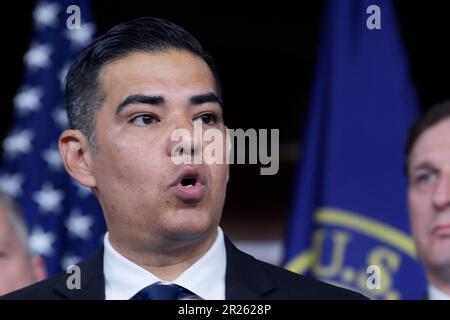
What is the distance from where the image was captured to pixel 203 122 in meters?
1.41

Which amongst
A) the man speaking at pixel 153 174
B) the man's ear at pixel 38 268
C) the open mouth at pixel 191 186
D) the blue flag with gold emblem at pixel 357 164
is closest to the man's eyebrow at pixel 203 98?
the man speaking at pixel 153 174

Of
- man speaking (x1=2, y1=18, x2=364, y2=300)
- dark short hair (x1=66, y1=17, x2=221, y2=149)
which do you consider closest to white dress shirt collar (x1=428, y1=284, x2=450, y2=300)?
man speaking (x1=2, y1=18, x2=364, y2=300)

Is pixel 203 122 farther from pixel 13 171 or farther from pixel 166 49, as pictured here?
pixel 13 171

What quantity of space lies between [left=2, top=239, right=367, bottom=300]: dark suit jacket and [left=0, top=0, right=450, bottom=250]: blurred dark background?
1.19 meters

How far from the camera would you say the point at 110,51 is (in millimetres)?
1442

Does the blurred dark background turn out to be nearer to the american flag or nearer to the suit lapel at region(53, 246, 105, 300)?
the american flag

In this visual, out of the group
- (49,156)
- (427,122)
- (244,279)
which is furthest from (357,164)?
(244,279)

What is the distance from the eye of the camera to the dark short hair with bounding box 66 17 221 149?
4.70ft

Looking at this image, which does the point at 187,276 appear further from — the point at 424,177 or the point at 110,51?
the point at 424,177

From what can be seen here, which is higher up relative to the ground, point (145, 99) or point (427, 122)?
point (145, 99)

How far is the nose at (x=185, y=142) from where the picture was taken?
134 centimetres

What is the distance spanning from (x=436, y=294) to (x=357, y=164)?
673mm

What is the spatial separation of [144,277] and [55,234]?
1109 mm
